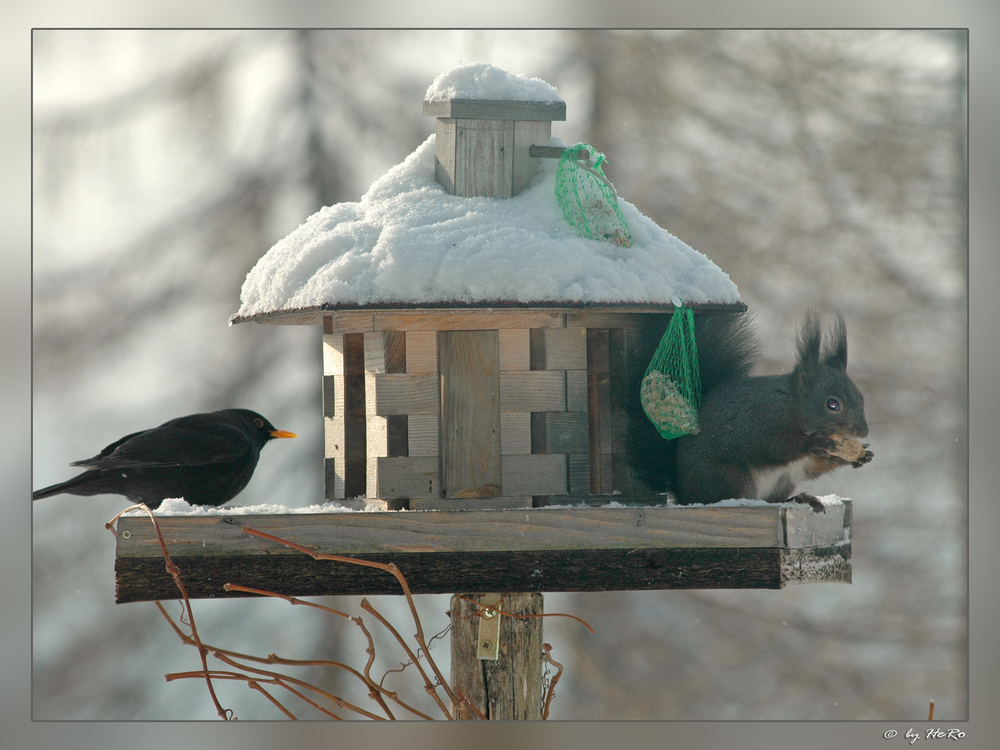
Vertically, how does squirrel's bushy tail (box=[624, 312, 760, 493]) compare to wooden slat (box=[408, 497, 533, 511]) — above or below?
above

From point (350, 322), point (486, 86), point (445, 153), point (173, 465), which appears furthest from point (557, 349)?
point (173, 465)

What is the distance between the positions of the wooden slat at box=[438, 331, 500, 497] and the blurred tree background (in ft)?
7.86

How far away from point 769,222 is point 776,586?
3.34 meters

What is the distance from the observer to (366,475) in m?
1.93

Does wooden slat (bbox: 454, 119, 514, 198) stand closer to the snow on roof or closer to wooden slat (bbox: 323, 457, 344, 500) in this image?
the snow on roof

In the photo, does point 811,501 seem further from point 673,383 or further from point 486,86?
point 486,86

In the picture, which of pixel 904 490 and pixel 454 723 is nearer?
pixel 454 723

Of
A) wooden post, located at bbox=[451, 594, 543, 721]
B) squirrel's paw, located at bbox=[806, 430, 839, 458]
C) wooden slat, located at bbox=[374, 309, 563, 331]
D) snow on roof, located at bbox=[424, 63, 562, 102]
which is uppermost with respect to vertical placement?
snow on roof, located at bbox=[424, 63, 562, 102]

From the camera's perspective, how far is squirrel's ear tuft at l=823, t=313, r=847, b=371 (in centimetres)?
180

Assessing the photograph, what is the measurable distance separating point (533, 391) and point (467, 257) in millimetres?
311

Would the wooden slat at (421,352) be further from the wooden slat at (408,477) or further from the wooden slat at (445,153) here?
the wooden slat at (445,153)

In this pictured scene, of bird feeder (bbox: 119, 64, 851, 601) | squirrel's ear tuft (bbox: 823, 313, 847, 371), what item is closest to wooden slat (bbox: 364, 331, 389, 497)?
bird feeder (bbox: 119, 64, 851, 601)

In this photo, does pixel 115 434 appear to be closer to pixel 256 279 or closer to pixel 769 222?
pixel 256 279
